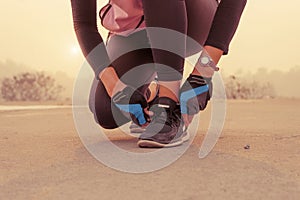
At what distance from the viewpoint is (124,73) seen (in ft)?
4.50


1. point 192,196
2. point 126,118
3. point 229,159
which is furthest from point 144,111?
point 192,196

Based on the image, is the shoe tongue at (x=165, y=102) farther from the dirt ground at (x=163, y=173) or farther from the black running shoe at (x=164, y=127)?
the dirt ground at (x=163, y=173)

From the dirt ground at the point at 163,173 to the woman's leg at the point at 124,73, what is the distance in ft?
0.28

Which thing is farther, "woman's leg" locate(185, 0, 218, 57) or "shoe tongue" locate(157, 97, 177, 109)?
"woman's leg" locate(185, 0, 218, 57)

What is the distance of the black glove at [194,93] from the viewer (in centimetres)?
117

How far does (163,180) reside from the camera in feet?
2.62

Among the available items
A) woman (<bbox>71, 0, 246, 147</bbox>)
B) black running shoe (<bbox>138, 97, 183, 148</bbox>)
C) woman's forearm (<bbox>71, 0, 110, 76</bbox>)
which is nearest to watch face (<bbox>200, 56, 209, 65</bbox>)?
woman (<bbox>71, 0, 246, 147</bbox>)

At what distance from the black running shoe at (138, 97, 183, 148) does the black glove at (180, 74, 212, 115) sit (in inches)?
1.0

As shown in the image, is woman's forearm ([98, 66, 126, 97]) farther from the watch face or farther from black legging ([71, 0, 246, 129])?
the watch face

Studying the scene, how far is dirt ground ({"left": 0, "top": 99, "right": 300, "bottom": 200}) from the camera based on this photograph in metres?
0.73

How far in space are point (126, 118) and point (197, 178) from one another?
1.83 feet

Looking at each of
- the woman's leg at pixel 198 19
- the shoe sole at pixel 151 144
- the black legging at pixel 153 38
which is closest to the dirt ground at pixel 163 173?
the shoe sole at pixel 151 144

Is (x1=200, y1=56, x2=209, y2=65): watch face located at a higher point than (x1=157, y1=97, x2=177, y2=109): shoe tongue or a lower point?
higher

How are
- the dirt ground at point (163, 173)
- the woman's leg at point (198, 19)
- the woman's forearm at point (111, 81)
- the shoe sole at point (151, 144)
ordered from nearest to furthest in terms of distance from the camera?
1. the dirt ground at point (163, 173)
2. the shoe sole at point (151, 144)
3. the woman's forearm at point (111, 81)
4. the woman's leg at point (198, 19)
